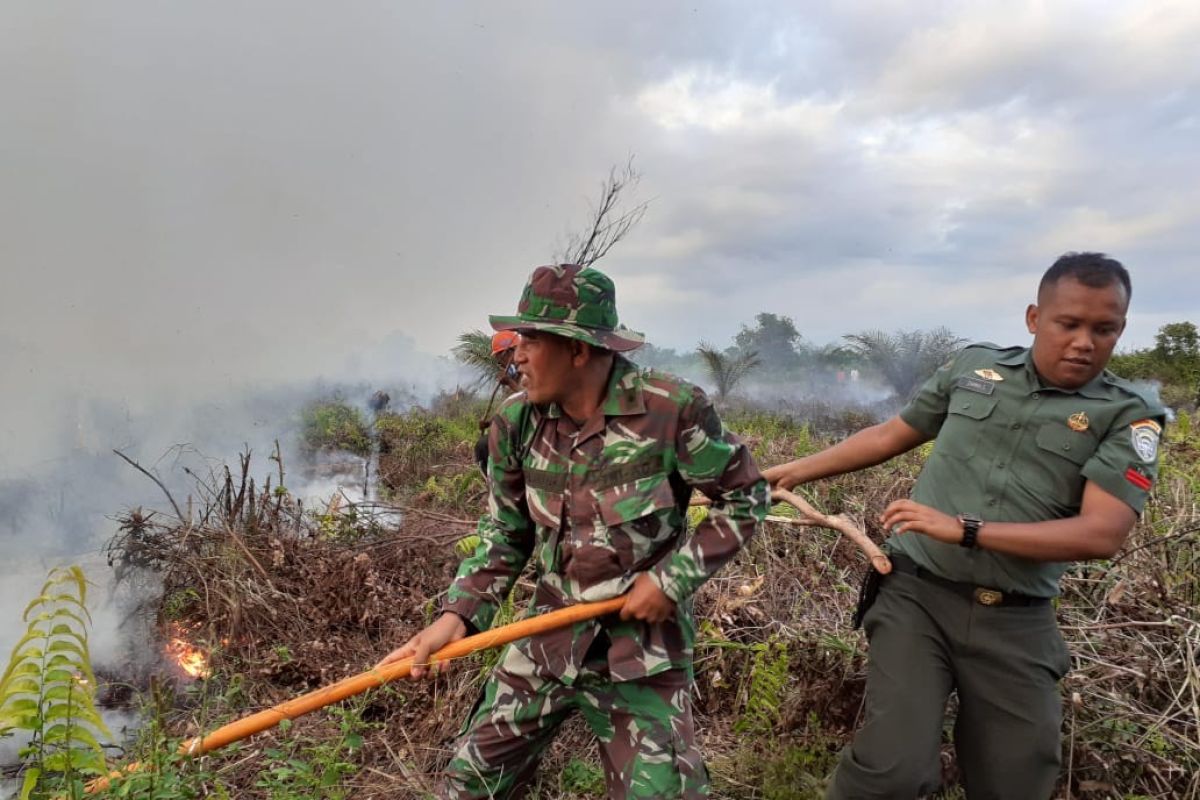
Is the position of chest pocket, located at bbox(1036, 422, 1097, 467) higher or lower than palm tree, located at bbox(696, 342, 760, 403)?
lower

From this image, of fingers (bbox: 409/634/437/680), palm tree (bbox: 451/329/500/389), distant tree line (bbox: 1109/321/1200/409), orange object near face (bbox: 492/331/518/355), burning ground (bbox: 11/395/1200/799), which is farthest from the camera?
distant tree line (bbox: 1109/321/1200/409)

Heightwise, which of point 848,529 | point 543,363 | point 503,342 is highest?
point 503,342

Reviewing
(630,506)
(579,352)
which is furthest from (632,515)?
(579,352)

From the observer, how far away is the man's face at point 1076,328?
7.09ft

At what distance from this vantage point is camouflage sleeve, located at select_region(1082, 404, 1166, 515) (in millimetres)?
2087

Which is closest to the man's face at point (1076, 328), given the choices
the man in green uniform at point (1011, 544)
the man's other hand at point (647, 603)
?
the man in green uniform at point (1011, 544)

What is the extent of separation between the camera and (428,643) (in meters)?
2.15

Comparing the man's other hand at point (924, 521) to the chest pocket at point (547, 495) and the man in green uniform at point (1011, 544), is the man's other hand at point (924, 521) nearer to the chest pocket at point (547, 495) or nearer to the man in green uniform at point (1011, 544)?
the man in green uniform at point (1011, 544)

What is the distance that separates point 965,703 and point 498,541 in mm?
1647

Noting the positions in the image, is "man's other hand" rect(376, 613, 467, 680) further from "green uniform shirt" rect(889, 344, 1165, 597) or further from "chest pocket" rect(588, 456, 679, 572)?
"green uniform shirt" rect(889, 344, 1165, 597)

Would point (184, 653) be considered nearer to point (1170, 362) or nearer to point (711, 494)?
point (711, 494)

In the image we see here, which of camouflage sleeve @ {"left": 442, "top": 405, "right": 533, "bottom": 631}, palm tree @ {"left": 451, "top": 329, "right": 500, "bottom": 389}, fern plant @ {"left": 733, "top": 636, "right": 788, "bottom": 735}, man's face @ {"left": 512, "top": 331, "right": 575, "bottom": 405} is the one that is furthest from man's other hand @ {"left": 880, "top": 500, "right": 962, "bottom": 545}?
palm tree @ {"left": 451, "top": 329, "right": 500, "bottom": 389}

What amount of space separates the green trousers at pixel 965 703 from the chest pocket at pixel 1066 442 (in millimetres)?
521

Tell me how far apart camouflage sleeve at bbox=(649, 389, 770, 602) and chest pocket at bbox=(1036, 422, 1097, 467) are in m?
0.91
